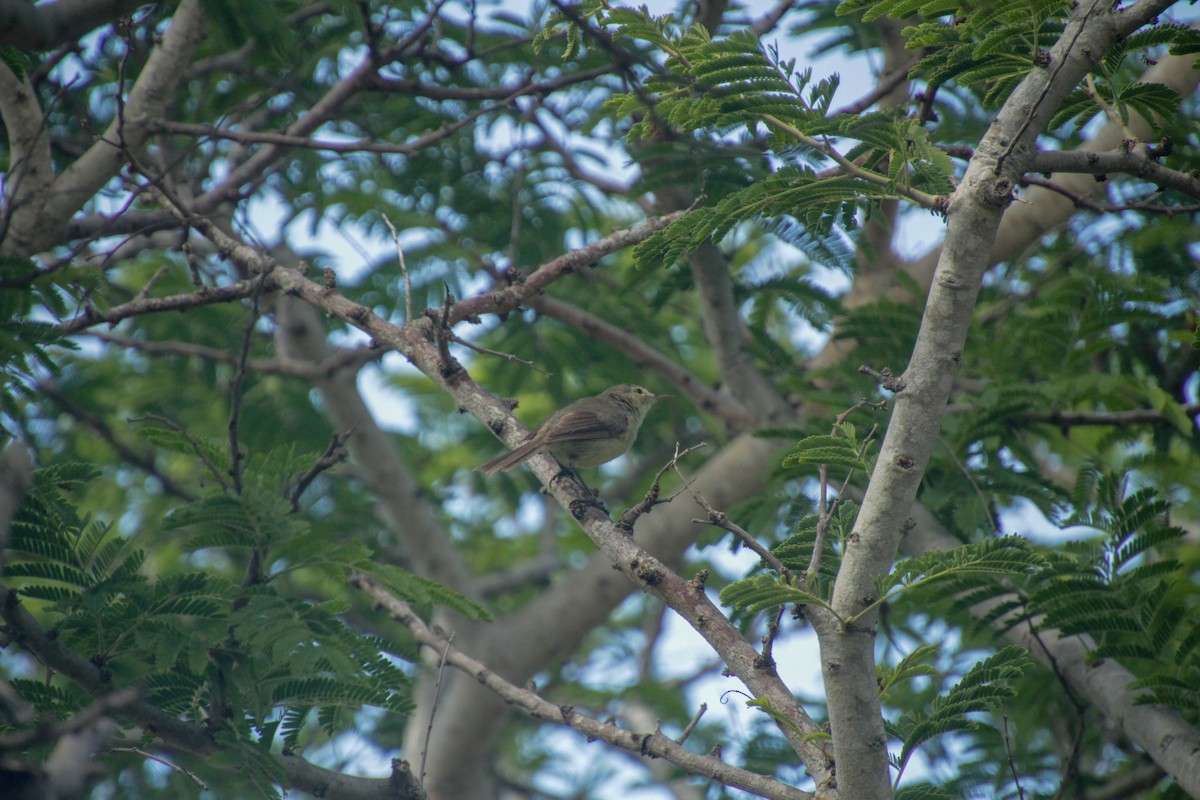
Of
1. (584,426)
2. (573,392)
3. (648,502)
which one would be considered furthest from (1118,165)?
(573,392)

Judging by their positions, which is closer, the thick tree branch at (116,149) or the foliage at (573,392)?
the foliage at (573,392)

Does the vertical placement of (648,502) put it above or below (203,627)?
above

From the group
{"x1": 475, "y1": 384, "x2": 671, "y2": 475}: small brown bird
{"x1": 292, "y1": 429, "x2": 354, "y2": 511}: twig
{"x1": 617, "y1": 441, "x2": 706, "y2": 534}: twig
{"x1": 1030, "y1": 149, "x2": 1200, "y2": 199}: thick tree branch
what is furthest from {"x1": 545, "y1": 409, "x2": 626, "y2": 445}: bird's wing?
{"x1": 1030, "y1": 149, "x2": 1200, "y2": 199}: thick tree branch

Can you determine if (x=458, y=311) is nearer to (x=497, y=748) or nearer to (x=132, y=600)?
(x=132, y=600)

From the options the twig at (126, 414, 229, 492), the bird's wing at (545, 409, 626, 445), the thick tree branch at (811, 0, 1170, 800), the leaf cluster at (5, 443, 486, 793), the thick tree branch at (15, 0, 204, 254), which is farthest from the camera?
the bird's wing at (545, 409, 626, 445)

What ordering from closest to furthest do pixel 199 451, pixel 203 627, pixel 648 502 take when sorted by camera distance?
1. pixel 648 502
2. pixel 203 627
3. pixel 199 451

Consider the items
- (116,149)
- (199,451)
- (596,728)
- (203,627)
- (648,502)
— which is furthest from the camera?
(116,149)

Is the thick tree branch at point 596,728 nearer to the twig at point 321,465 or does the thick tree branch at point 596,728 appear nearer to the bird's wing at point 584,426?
the twig at point 321,465

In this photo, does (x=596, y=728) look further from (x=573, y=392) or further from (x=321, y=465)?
(x=573, y=392)

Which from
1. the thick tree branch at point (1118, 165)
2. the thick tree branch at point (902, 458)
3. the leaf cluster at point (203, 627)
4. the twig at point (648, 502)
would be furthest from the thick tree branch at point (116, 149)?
the thick tree branch at point (1118, 165)

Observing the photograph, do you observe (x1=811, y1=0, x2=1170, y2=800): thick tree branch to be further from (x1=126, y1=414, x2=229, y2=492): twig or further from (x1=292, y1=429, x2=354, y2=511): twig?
(x1=126, y1=414, x2=229, y2=492): twig

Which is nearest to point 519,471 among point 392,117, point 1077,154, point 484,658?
point 484,658

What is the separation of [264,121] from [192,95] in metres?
0.59

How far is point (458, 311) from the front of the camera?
417cm
